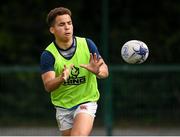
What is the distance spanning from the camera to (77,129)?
745cm

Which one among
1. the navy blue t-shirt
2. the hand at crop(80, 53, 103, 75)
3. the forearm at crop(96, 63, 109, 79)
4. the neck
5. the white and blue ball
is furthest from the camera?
the white and blue ball

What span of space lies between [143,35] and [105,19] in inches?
70.6

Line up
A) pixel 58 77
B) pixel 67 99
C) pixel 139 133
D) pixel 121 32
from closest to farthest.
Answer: pixel 58 77, pixel 67 99, pixel 139 133, pixel 121 32

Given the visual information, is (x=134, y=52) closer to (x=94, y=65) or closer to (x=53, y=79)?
(x=94, y=65)

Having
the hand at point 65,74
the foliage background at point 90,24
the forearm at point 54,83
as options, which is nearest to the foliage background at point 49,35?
the foliage background at point 90,24

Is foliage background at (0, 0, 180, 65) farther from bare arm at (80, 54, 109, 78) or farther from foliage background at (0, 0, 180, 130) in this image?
bare arm at (80, 54, 109, 78)

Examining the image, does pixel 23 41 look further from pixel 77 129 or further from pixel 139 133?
pixel 77 129

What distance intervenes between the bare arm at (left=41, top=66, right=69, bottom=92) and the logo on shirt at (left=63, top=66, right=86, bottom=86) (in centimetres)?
22

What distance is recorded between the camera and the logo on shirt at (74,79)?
25.4 ft

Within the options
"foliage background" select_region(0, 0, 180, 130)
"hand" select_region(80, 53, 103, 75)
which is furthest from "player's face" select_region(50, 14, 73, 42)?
"foliage background" select_region(0, 0, 180, 130)

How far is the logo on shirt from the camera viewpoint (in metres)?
7.74

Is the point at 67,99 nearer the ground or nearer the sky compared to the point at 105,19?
nearer the ground

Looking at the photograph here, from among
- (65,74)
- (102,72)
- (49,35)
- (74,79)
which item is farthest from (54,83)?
(49,35)

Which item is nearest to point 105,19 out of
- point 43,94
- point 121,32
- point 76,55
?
point 121,32
